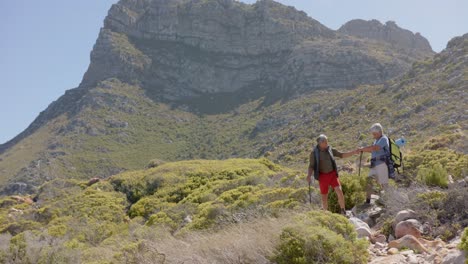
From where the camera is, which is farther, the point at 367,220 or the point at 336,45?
the point at 336,45

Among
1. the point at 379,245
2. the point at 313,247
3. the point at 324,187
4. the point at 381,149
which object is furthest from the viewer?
the point at 381,149

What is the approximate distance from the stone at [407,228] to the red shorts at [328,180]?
1.47m

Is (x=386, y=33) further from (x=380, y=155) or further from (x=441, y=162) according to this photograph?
(x=380, y=155)

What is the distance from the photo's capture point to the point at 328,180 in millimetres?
7598

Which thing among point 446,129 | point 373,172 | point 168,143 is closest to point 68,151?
point 168,143

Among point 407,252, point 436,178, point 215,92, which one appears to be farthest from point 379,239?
point 215,92

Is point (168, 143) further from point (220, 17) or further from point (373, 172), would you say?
point (373, 172)

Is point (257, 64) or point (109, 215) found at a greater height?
point (257, 64)

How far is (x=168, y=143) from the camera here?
78.6m

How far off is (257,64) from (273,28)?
34.8 feet

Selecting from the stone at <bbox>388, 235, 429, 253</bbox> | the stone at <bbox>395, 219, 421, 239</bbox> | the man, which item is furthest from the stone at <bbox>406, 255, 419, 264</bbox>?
the man

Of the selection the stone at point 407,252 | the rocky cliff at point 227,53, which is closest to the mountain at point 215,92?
the rocky cliff at point 227,53

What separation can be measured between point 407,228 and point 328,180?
1698 millimetres

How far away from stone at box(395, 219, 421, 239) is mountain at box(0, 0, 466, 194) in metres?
18.9
